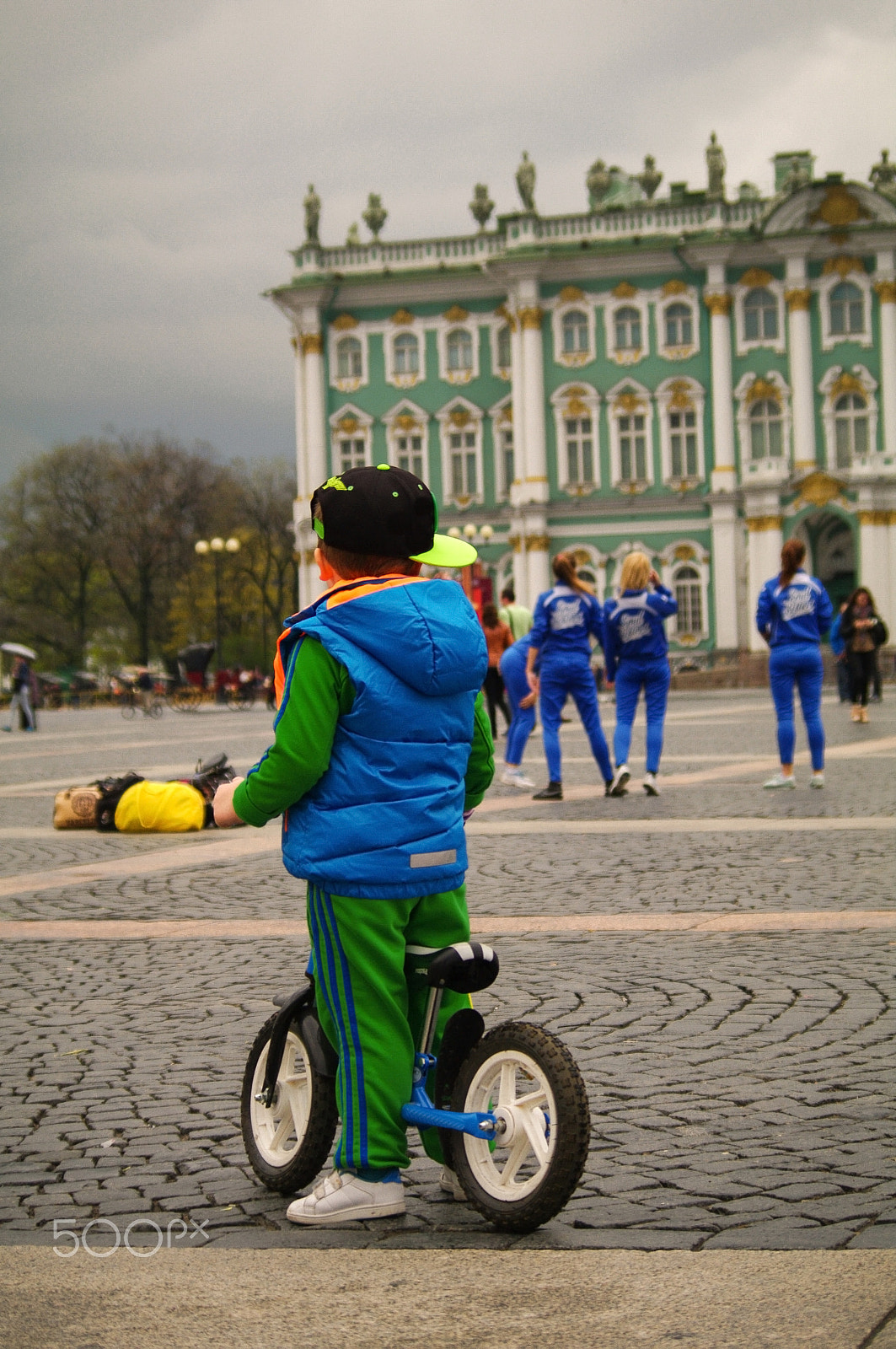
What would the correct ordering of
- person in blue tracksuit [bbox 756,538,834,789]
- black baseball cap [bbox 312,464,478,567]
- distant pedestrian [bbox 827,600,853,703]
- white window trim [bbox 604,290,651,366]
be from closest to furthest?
black baseball cap [bbox 312,464,478,567]
person in blue tracksuit [bbox 756,538,834,789]
distant pedestrian [bbox 827,600,853,703]
white window trim [bbox 604,290,651,366]

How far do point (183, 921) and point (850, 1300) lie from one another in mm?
5040

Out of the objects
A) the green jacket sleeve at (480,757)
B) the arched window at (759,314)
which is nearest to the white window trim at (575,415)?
the arched window at (759,314)

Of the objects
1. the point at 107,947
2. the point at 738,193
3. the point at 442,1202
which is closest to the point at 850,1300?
the point at 442,1202

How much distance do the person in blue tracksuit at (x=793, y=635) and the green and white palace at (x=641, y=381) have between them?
1580 inches

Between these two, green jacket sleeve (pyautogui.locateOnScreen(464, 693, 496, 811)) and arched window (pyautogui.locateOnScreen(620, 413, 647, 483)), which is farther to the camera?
arched window (pyautogui.locateOnScreen(620, 413, 647, 483))

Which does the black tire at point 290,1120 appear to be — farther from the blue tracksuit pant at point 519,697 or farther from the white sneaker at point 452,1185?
the blue tracksuit pant at point 519,697

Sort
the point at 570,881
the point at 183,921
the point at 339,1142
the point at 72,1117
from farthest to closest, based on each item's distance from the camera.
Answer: the point at 570,881, the point at 183,921, the point at 72,1117, the point at 339,1142

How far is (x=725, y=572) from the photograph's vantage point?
176 feet

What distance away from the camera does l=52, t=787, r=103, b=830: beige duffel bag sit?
12.0m

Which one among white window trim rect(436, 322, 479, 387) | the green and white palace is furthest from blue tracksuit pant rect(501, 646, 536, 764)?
white window trim rect(436, 322, 479, 387)

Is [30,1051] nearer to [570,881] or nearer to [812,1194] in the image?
[812,1194]

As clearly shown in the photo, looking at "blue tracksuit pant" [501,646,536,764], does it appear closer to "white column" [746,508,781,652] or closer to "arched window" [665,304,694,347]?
"white column" [746,508,781,652]

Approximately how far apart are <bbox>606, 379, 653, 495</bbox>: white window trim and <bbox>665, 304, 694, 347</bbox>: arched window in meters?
1.91

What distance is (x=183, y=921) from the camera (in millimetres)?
7574
